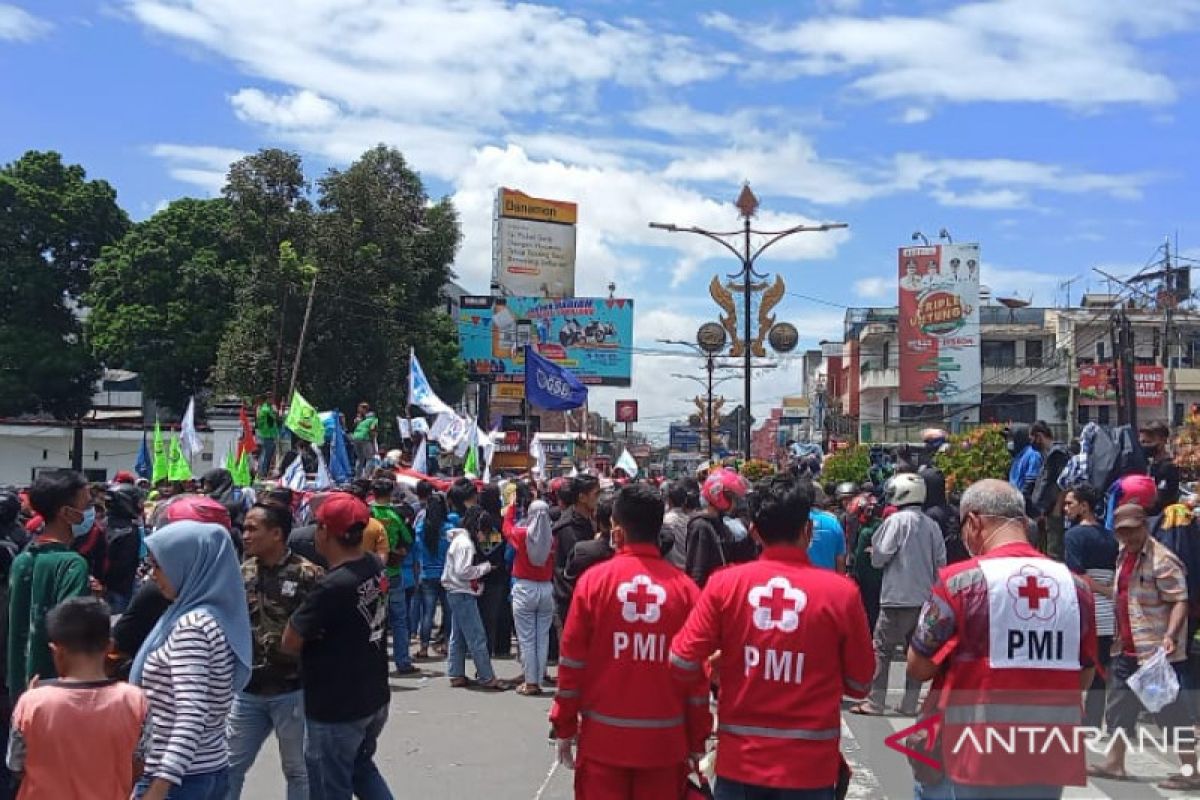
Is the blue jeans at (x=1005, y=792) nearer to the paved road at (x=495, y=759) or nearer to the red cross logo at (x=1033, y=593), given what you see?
the red cross logo at (x=1033, y=593)

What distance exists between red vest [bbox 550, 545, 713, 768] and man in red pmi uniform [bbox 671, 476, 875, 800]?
0.25m

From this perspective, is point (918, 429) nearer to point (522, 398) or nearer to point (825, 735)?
point (522, 398)

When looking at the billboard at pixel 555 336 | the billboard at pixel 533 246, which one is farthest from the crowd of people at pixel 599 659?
the billboard at pixel 533 246

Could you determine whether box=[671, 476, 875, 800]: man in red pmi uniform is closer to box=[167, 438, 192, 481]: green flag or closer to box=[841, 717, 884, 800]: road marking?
box=[841, 717, 884, 800]: road marking

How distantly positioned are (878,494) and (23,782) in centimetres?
1034

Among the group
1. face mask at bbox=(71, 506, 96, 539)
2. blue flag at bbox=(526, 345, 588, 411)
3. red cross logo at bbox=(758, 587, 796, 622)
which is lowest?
face mask at bbox=(71, 506, 96, 539)

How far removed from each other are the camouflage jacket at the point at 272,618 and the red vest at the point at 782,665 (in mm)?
2041

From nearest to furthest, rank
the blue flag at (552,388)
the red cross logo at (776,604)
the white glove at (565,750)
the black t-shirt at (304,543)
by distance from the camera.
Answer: the red cross logo at (776,604)
the white glove at (565,750)
the black t-shirt at (304,543)
the blue flag at (552,388)

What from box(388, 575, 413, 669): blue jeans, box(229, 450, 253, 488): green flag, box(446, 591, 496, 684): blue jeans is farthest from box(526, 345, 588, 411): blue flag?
box(446, 591, 496, 684): blue jeans

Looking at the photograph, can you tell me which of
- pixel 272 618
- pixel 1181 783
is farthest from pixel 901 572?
pixel 272 618

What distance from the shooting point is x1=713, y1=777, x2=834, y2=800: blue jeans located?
4.17 metres

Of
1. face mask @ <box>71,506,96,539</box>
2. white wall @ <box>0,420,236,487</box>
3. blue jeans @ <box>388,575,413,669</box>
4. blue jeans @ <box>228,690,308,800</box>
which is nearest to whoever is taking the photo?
blue jeans @ <box>228,690,308,800</box>

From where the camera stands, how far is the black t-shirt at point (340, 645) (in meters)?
5.07

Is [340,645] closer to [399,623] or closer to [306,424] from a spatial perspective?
[399,623]
